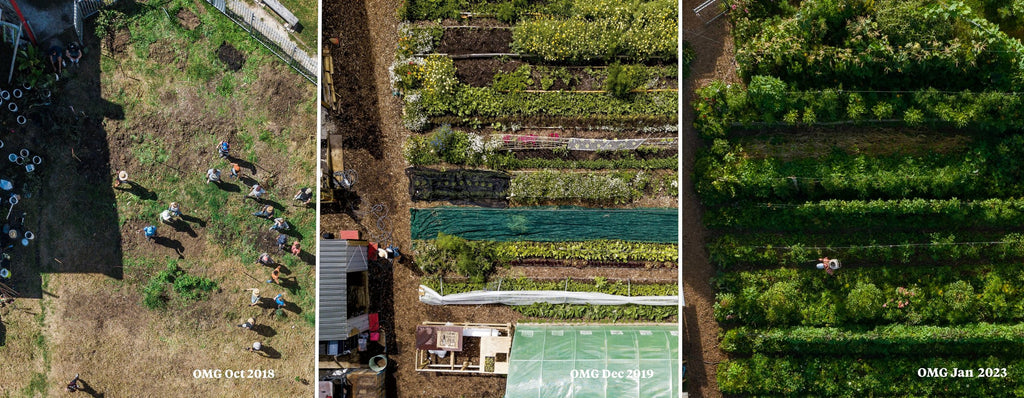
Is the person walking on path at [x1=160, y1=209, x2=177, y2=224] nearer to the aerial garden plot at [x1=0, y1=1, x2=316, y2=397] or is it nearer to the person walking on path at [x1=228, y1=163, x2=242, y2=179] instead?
the aerial garden plot at [x1=0, y1=1, x2=316, y2=397]

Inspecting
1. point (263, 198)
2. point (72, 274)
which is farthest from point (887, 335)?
point (72, 274)

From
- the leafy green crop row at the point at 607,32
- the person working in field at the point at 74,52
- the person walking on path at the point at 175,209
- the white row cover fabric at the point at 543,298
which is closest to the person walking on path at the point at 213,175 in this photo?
the person walking on path at the point at 175,209

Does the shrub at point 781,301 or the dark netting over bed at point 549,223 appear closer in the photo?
the shrub at point 781,301

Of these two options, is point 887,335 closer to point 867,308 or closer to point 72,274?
point 867,308

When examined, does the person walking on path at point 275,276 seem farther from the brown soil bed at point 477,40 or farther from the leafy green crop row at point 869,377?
the leafy green crop row at point 869,377

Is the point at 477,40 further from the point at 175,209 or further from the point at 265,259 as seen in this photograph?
the point at 175,209

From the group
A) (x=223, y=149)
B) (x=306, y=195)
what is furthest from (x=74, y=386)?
(x=306, y=195)

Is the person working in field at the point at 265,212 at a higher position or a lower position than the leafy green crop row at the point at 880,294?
higher

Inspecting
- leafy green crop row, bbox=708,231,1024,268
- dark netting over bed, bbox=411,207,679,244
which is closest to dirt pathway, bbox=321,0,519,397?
dark netting over bed, bbox=411,207,679,244
